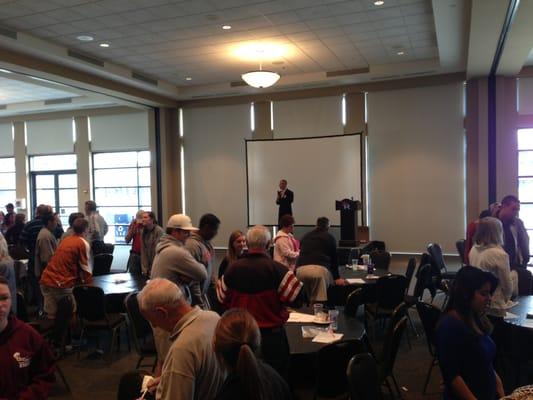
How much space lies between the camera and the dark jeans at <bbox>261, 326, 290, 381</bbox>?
9.86ft

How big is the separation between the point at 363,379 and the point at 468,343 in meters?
0.55

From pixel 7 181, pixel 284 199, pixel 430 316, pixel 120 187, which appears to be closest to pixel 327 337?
pixel 430 316

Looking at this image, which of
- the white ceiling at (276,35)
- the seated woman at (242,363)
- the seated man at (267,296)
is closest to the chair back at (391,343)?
the seated man at (267,296)

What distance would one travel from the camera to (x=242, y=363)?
63.8 inches

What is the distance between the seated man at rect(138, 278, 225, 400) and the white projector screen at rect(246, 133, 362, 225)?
795cm

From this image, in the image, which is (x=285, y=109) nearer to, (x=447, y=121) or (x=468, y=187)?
(x=447, y=121)

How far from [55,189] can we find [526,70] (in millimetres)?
11378

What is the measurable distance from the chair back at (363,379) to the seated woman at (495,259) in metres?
1.69

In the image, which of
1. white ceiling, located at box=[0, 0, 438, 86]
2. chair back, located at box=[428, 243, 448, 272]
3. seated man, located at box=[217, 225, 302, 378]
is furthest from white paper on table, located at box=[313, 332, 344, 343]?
white ceiling, located at box=[0, 0, 438, 86]

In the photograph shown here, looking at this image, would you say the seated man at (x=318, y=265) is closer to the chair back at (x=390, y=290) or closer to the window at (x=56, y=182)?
the chair back at (x=390, y=290)

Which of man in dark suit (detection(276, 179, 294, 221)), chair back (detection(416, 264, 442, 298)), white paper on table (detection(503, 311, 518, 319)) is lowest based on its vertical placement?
chair back (detection(416, 264, 442, 298))

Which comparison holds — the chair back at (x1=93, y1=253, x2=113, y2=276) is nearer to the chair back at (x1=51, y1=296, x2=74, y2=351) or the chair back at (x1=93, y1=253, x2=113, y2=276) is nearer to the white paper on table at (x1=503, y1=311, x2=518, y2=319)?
the chair back at (x1=51, y1=296, x2=74, y2=351)

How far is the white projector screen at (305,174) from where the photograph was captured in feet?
32.0

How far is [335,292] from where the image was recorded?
5.11 m
